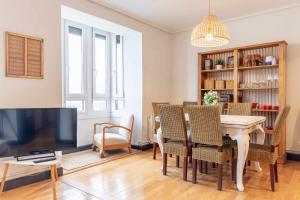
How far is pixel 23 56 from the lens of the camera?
2902 mm

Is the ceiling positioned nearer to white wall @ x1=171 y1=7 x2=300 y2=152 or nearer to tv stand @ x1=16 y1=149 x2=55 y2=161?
white wall @ x1=171 y1=7 x2=300 y2=152

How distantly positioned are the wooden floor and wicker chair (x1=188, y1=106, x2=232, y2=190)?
0.78 feet

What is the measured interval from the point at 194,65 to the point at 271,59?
5.62ft

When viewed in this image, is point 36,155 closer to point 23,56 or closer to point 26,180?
point 26,180

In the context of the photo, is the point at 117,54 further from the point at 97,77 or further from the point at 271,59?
the point at 271,59

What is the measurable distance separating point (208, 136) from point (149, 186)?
983 mm

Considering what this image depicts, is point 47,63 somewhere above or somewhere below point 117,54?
below

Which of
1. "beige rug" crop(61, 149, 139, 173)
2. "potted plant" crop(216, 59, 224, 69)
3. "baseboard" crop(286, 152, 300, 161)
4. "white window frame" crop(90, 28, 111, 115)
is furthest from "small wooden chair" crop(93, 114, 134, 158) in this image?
"baseboard" crop(286, 152, 300, 161)

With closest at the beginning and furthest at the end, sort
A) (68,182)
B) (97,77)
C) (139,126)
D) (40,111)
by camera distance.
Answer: (40,111)
(68,182)
(139,126)
(97,77)

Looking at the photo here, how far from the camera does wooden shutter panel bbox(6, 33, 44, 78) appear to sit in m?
2.79

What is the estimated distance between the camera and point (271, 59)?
407 cm

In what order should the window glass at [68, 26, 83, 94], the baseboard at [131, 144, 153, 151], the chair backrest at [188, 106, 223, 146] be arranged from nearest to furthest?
the chair backrest at [188, 106, 223, 146] → the window glass at [68, 26, 83, 94] → the baseboard at [131, 144, 153, 151]

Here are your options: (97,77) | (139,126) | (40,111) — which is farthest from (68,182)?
(97,77)

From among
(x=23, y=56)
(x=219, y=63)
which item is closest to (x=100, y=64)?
(x=23, y=56)
